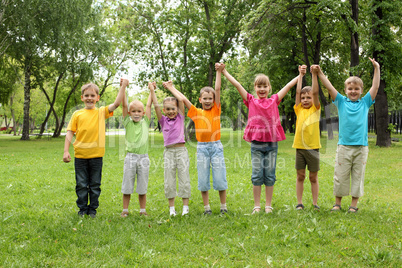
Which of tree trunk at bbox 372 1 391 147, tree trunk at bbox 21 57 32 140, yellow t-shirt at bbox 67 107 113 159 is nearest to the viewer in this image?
yellow t-shirt at bbox 67 107 113 159

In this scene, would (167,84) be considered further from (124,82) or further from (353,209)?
(353,209)

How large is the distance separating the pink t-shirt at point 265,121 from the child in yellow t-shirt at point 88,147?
212 cm

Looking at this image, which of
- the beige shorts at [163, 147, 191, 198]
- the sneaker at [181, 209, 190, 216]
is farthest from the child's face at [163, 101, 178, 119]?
the sneaker at [181, 209, 190, 216]

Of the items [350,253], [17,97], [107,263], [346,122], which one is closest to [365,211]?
[346,122]

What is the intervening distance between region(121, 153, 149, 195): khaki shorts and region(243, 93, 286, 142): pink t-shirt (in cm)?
181

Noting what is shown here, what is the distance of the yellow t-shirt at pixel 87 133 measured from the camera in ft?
16.9

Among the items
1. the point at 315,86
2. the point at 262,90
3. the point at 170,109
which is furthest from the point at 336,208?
the point at 170,109

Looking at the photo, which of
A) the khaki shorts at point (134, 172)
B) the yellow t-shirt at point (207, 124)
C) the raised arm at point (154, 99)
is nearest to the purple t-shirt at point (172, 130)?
the raised arm at point (154, 99)

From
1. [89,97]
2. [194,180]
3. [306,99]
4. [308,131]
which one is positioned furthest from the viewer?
[194,180]

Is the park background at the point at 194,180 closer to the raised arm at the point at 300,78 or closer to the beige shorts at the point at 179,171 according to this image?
the beige shorts at the point at 179,171

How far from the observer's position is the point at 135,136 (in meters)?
5.41

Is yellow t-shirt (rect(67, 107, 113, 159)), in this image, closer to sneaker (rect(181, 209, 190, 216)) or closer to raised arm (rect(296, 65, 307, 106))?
sneaker (rect(181, 209, 190, 216))

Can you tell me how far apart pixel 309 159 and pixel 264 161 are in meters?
0.79

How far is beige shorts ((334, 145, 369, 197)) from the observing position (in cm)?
529
